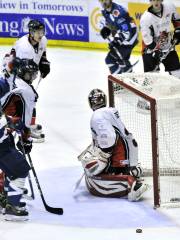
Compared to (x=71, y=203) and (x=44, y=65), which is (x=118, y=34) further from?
(x=71, y=203)

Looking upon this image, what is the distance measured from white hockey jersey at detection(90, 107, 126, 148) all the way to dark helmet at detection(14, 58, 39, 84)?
52cm

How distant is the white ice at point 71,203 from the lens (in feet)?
17.7

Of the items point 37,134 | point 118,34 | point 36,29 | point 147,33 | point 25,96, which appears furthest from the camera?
point 118,34

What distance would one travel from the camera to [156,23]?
8.38 meters

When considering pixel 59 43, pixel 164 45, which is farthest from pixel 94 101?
pixel 59 43

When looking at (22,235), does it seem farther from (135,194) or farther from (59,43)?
(59,43)

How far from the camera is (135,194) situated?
589 centimetres

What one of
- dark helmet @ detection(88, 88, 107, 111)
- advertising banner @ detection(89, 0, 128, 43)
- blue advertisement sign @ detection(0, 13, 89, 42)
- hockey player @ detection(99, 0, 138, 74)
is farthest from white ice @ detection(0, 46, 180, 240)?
blue advertisement sign @ detection(0, 13, 89, 42)

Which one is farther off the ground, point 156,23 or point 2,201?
point 156,23

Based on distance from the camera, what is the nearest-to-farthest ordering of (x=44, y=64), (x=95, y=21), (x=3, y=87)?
(x=3, y=87) < (x=44, y=64) < (x=95, y=21)

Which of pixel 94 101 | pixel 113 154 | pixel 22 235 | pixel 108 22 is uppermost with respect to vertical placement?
pixel 108 22

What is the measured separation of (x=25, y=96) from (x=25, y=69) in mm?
188

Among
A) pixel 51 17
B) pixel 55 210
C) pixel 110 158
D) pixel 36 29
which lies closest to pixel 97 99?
pixel 110 158

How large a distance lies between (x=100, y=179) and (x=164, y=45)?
277 centimetres
